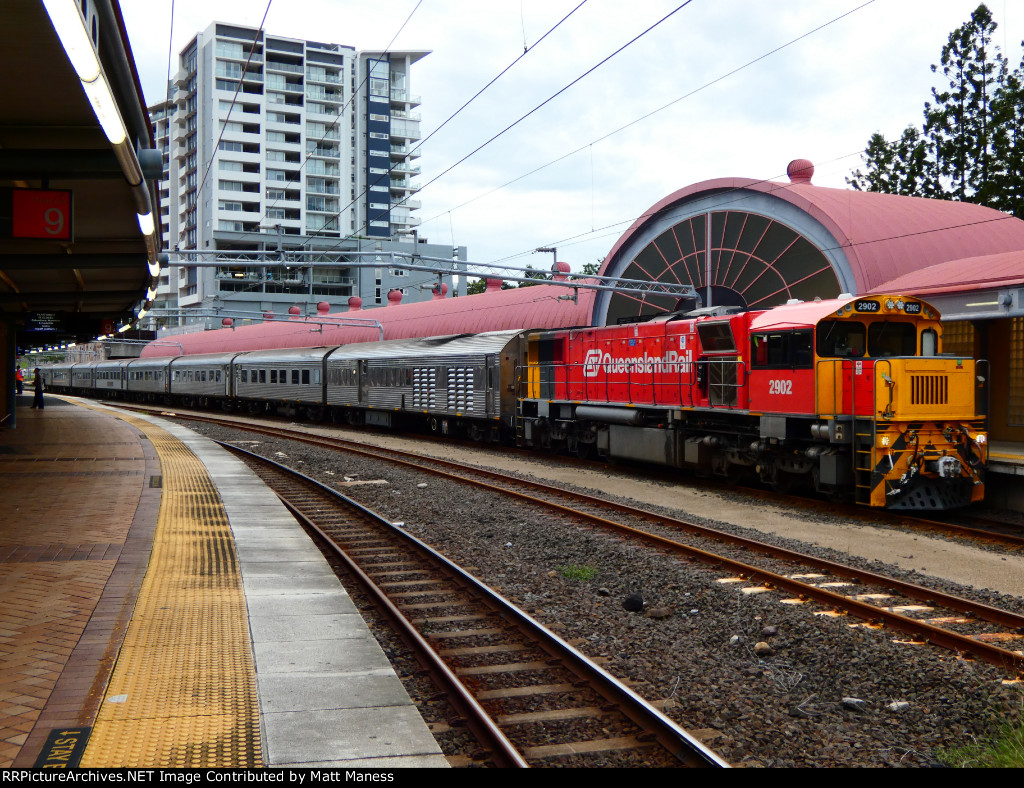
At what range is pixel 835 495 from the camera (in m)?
14.1

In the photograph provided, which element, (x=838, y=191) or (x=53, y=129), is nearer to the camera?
(x=53, y=129)

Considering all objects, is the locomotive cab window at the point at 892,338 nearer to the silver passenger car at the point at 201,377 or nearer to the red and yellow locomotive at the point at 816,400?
the red and yellow locomotive at the point at 816,400

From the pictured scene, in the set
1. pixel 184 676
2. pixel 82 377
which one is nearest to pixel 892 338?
pixel 184 676

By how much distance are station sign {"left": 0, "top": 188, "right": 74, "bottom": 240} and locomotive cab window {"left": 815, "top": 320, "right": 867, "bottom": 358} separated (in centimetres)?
1100

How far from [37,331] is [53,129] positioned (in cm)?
3174

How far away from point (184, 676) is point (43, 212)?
22.8ft

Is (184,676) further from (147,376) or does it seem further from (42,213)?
(147,376)

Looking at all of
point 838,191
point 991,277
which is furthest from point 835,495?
point 838,191

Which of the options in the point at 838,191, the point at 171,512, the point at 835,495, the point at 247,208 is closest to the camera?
the point at 171,512

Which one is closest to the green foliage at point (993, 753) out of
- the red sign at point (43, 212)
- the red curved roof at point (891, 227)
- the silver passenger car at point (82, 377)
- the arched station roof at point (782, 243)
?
the red sign at point (43, 212)

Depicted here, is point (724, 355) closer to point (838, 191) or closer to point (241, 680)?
point (241, 680)

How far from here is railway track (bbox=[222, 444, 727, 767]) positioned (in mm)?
5066

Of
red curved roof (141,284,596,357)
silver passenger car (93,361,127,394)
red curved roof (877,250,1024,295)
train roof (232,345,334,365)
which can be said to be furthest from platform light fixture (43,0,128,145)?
silver passenger car (93,361,127,394)
